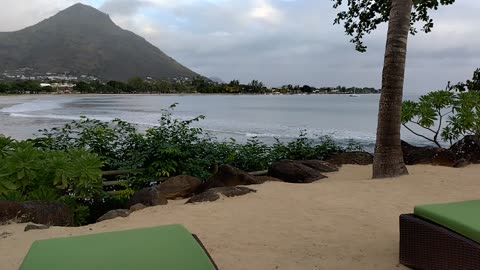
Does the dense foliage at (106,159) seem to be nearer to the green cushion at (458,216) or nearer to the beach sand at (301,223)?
the beach sand at (301,223)

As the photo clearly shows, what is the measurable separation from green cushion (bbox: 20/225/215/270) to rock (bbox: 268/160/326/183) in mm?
4336

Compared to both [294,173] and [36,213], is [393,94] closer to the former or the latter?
[294,173]

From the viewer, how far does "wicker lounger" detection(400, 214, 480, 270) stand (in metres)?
2.55

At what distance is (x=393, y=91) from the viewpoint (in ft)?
21.3

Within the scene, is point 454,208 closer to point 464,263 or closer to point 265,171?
point 464,263

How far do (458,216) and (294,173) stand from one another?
4206 millimetres

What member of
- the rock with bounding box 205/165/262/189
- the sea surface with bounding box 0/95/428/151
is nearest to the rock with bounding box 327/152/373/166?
the rock with bounding box 205/165/262/189

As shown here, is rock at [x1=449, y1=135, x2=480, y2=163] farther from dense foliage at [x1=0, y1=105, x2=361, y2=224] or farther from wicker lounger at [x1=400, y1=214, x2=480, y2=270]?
wicker lounger at [x1=400, y1=214, x2=480, y2=270]

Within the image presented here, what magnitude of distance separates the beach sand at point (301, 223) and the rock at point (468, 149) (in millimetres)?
1847

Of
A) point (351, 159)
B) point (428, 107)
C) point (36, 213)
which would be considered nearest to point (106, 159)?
point (36, 213)

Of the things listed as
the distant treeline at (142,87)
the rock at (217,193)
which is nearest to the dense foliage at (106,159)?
the rock at (217,193)

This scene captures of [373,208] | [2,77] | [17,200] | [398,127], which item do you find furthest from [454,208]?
[2,77]

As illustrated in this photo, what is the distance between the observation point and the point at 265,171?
7645 mm

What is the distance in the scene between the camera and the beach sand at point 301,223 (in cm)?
347
